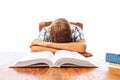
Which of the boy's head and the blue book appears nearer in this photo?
the blue book

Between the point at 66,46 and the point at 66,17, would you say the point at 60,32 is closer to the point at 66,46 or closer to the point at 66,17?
the point at 66,46

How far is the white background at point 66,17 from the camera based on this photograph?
3.49 m

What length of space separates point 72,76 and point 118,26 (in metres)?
2.81

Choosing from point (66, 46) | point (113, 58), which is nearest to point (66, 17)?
point (66, 46)

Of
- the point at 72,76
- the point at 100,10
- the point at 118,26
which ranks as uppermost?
the point at 100,10

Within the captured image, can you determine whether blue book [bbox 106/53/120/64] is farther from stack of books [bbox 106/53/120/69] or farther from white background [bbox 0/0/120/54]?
white background [bbox 0/0/120/54]

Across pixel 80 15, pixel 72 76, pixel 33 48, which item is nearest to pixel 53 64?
pixel 72 76

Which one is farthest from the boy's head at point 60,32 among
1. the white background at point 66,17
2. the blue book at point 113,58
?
the white background at point 66,17

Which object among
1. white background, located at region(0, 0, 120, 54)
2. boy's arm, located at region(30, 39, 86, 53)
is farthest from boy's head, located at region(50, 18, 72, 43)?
white background, located at region(0, 0, 120, 54)

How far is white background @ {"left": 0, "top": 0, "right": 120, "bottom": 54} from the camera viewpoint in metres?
3.49

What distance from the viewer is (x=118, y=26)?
348 centimetres

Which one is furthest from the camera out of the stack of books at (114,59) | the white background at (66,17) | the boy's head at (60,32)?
the white background at (66,17)

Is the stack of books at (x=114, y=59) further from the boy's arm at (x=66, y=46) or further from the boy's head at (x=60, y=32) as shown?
the boy's head at (x=60, y=32)

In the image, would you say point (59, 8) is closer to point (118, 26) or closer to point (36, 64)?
point (118, 26)
